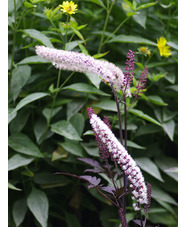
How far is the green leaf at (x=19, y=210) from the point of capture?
0.71 metres

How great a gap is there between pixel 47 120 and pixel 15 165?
126 millimetres

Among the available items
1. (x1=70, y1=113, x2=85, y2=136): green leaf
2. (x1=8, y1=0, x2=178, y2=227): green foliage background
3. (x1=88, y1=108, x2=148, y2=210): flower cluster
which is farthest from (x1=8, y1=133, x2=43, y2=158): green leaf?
(x1=88, y1=108, x2=148, y2=210): flower cluster

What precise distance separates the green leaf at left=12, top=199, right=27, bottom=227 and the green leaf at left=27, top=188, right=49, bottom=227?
36mm

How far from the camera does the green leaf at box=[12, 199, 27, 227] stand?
708 mm

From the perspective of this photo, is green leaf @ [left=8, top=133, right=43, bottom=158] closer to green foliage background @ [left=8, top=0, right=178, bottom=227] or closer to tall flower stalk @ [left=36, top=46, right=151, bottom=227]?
green foliage background @ [left=8, top=0, right=178, bottom=227]

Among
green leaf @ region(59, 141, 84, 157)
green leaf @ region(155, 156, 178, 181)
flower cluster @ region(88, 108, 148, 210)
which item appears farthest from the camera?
green leaf @ region(155, 156, 178, 181)

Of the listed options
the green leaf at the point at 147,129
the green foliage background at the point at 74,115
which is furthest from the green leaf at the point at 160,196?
the green leaf at the point at 147,129

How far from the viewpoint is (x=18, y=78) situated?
0.76 meters

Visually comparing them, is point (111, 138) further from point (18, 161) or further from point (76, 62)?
point (18, 161)

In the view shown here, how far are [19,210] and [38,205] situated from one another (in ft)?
0.19

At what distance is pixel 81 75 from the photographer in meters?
0.83

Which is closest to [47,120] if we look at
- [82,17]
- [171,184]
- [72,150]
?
[72,150]
